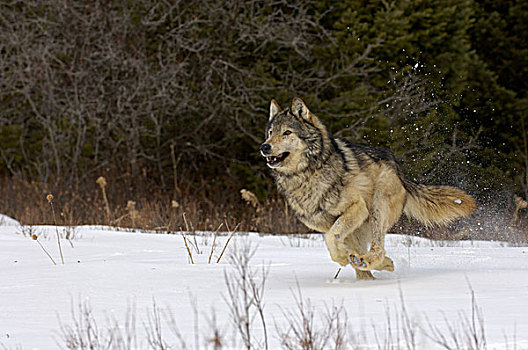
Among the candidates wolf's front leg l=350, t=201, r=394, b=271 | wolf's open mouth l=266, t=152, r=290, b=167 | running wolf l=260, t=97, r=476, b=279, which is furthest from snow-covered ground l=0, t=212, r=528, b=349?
wolf's open mouth l=266, t=152, r=290, b=167

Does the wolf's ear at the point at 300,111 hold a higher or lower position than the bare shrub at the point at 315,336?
higher

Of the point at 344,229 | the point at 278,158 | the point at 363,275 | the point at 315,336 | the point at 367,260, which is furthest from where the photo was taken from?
the point at 278,158

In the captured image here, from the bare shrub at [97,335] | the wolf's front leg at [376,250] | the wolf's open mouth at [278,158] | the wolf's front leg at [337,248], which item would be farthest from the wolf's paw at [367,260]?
the bare shrub at [97,335]

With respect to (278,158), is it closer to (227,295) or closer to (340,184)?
(340,184)

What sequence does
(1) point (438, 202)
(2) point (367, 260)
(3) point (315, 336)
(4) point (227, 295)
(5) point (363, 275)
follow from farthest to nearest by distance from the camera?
(1) point (438, 202)
(5) point (363, 275)
(2) point (367, 260)
(4) point (227, 295)
(3) point (315, 336)

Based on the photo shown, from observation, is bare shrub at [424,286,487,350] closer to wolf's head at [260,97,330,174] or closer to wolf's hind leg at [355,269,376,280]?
wolf's hind leg at [355,269,376,280]

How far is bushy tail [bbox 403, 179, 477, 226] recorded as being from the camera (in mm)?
6504

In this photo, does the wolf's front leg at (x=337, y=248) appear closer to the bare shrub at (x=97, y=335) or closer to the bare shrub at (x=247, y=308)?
the bare shrub at (x=247, y=308)

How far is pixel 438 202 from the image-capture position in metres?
6.53

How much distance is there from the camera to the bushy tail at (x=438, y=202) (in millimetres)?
6504

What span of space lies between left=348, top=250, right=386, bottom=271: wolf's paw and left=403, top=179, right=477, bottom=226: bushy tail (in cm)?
88

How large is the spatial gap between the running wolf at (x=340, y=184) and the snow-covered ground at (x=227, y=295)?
1.49ft

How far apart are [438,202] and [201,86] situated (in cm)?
1165

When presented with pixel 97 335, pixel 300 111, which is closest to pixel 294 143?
pixel 300 111
